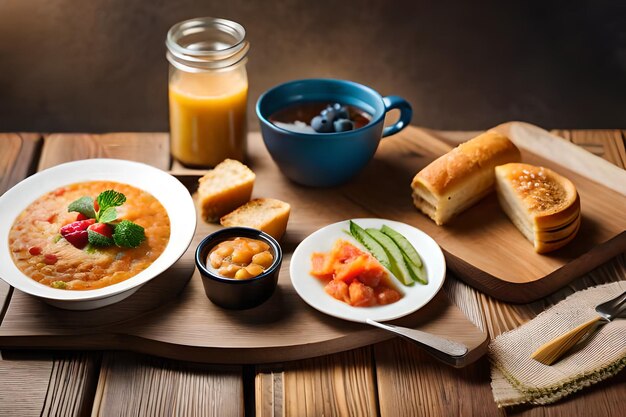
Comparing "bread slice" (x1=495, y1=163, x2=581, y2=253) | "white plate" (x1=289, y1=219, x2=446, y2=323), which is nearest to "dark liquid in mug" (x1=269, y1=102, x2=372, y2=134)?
"white plate" (x1=289, y1=219, x2=446, y2=323)

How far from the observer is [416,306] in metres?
2.44

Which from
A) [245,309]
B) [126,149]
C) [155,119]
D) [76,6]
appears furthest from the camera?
[155,119]

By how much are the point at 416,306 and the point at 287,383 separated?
0.47 metres

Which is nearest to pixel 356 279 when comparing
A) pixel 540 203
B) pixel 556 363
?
pixel 556 363

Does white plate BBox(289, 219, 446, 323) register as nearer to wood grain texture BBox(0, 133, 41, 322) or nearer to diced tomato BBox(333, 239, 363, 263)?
diced tomato BBox(333, 239, 363, 263)

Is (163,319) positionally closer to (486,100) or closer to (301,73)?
(301,73)

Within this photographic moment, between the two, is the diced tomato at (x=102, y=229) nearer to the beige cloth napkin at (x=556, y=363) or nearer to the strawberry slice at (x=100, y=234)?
the strawberry slice at (x=100, y=234)

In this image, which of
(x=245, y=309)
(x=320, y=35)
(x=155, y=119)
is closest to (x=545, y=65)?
(x=320, y=35)

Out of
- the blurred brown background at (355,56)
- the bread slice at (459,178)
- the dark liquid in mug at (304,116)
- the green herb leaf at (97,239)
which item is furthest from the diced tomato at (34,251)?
the blurred brown background at (355,56)

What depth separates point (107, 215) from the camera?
2568mm

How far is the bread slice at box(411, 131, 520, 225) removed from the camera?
288cm

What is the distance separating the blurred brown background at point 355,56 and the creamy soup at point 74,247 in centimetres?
226

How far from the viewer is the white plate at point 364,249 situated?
7.94 ft

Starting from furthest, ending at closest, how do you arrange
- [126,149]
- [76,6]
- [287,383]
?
1. [76,6]
2. [126,149]
3. [287,383]
